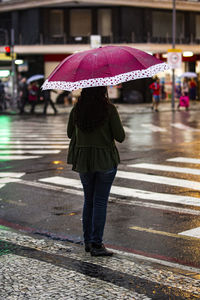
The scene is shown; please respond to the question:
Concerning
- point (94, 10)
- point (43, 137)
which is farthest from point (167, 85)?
point (43, 137)


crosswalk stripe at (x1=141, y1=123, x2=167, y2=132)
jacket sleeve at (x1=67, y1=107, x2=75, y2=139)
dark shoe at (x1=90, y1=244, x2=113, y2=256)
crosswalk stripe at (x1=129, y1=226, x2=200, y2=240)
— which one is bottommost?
crosswalk stripe at (x1=141, y1=123, x2=167, y2=132)

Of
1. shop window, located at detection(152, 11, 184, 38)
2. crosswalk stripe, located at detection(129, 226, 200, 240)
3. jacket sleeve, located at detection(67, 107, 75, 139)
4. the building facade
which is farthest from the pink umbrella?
shop window, located at detection(152, 11, 184, 38)

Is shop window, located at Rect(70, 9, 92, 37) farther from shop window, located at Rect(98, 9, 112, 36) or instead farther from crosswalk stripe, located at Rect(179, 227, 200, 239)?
crosswalk stripe, located at Rect(179, 227, 200, 239)

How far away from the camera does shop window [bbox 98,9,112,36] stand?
4369cm

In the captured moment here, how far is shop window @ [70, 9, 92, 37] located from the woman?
127 feet

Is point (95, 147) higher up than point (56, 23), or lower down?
lower down

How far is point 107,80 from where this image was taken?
18.7ft

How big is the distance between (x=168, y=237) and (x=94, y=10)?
38559 millimetres

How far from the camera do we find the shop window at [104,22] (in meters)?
43.7

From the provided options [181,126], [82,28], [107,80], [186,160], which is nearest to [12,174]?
[186,160]

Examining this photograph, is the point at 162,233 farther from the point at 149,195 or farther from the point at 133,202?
the point at 149,195

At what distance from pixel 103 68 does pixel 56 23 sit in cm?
3931

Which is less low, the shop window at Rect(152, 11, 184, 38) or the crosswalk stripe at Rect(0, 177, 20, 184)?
the shop window at Rect(152, 11, 184, 38)

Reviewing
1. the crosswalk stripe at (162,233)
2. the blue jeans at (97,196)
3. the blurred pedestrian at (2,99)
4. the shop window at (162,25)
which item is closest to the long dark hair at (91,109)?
the blue jeans at (97,196)
